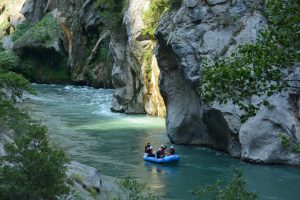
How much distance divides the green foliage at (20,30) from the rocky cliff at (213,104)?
49.7 m

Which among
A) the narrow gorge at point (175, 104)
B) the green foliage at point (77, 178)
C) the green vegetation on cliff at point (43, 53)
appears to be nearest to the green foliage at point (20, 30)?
the green vegetation on cliff at point (43, 53)

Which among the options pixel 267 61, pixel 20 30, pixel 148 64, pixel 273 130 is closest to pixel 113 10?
pixel 148 64

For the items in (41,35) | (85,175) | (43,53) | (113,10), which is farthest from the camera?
(43,53)

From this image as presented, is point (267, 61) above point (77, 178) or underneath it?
above

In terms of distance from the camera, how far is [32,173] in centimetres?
1435

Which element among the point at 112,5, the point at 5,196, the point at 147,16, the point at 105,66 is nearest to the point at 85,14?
the point at 105,66

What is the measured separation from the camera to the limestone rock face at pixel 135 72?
48688 millimetres

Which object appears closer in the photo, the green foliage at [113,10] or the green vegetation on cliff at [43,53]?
the green foliage at [113,10]

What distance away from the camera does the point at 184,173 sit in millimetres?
28828

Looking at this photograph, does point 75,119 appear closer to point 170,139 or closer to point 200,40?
point 170,139

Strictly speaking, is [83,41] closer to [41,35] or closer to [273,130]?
[41,35]

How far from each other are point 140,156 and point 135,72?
19.6 m

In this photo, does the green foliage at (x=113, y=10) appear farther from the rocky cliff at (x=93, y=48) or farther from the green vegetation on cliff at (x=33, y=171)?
the green vegetation on cliff at (x=33, y=171)

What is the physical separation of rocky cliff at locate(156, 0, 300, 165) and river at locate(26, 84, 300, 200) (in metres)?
1.04
